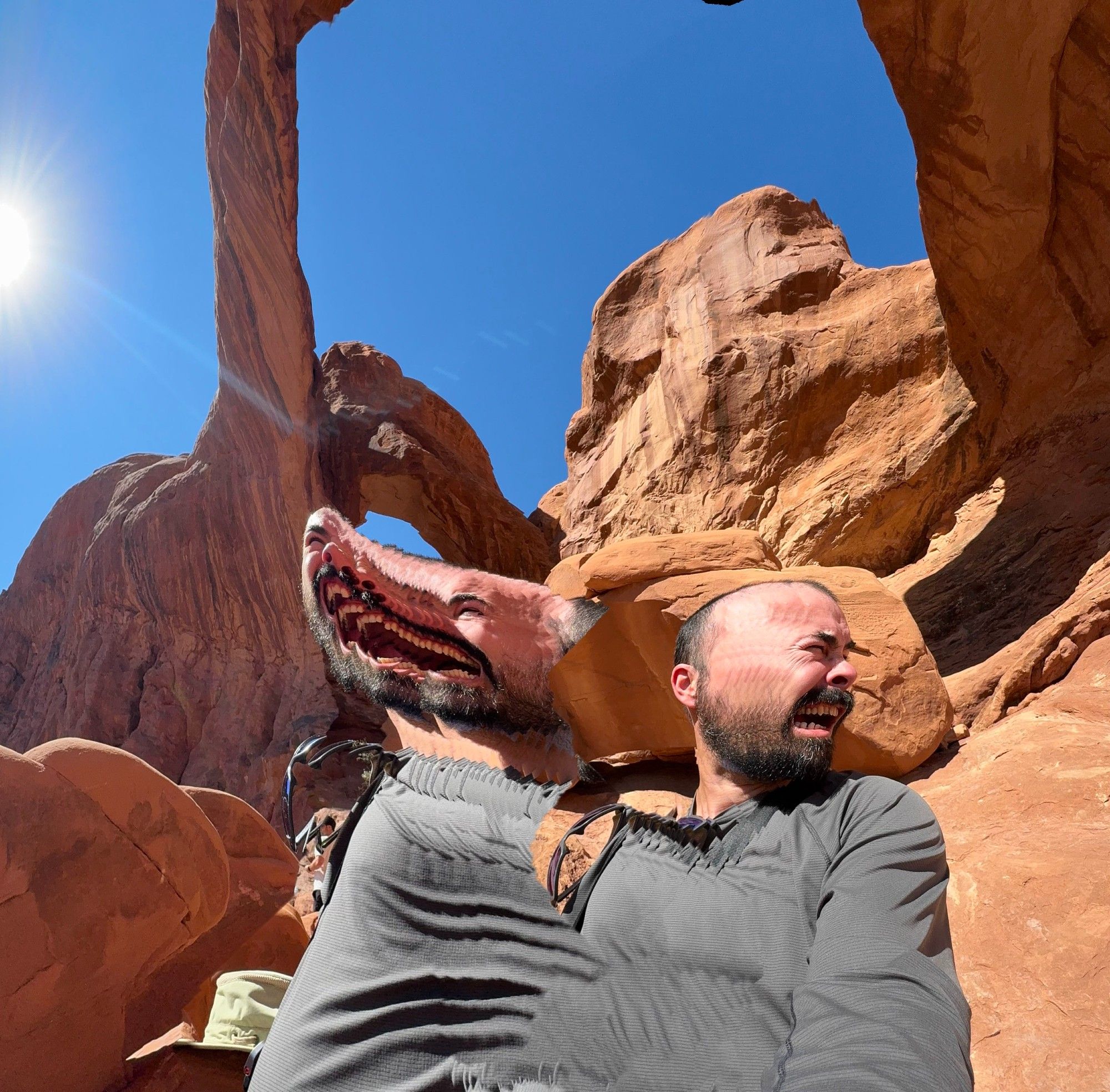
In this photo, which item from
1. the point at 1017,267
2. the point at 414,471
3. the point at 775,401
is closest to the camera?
the point at 1017,267

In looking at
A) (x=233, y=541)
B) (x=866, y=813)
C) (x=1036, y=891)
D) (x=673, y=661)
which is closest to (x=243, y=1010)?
(x=673, y=661)

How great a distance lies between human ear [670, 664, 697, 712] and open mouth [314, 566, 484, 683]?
31 cm

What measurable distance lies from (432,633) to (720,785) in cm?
48

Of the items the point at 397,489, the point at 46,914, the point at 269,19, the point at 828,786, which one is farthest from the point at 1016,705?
the point at 269,19

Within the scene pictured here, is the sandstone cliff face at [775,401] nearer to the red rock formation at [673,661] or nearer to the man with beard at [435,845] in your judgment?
the red rock formation at [673,661]

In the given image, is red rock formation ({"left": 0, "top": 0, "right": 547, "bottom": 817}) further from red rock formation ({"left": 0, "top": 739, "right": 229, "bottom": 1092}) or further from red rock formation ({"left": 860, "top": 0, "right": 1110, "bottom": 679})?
red rock formation ({"left": 860, "top": 0, "right": 1110, "bottom": 679})

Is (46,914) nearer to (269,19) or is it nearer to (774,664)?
(774,664)

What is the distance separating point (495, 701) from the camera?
40.0 inches

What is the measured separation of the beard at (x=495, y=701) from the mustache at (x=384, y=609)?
2 cm

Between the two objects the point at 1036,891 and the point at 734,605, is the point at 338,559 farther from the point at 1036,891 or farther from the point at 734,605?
the point at 1036,891

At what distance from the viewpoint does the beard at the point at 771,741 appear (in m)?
1.03

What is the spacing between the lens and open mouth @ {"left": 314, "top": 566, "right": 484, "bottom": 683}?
3.38 ft

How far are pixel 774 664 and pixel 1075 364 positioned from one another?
6.26 meters

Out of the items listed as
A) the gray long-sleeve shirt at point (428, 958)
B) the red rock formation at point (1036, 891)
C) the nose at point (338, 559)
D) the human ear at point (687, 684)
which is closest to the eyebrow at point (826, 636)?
the human ear at point (687, 684)
